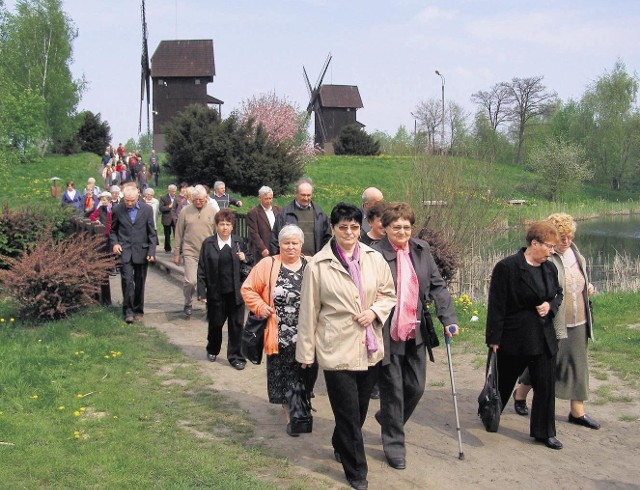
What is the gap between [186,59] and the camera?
2350 inches

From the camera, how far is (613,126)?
64.1 metres

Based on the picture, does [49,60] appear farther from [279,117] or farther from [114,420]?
[114,420]

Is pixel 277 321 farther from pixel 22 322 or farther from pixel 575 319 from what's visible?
pixel 22 322

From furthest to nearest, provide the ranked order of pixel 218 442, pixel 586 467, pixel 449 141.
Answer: pixel 449 141, pixel 218 442, pixel 586 467

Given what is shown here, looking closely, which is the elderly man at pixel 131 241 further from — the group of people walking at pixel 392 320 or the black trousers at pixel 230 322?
the group of people walking at pixel 392 320

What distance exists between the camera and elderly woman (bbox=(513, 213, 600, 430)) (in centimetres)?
657

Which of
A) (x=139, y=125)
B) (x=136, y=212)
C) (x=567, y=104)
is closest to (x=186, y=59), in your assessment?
(x=139, y=125)

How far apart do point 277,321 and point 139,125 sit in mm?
54552

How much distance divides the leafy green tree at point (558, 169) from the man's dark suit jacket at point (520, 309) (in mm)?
47295

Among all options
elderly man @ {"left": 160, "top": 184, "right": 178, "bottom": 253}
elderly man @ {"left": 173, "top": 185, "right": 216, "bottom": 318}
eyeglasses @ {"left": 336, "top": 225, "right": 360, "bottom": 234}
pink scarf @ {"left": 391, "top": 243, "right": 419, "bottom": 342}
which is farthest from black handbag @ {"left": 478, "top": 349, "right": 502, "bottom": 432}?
elderly man @ {"left": 160, "top": 184, "right": 178, "bottom": 253}

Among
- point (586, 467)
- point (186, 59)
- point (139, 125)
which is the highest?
point (186, 59)

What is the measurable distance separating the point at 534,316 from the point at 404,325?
1.28m

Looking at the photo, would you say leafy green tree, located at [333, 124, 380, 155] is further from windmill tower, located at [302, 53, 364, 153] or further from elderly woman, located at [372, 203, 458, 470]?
elderly woman, located at [372, 203, 458, 470]

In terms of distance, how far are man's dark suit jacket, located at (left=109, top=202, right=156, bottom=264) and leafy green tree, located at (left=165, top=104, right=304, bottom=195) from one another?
2095cm
